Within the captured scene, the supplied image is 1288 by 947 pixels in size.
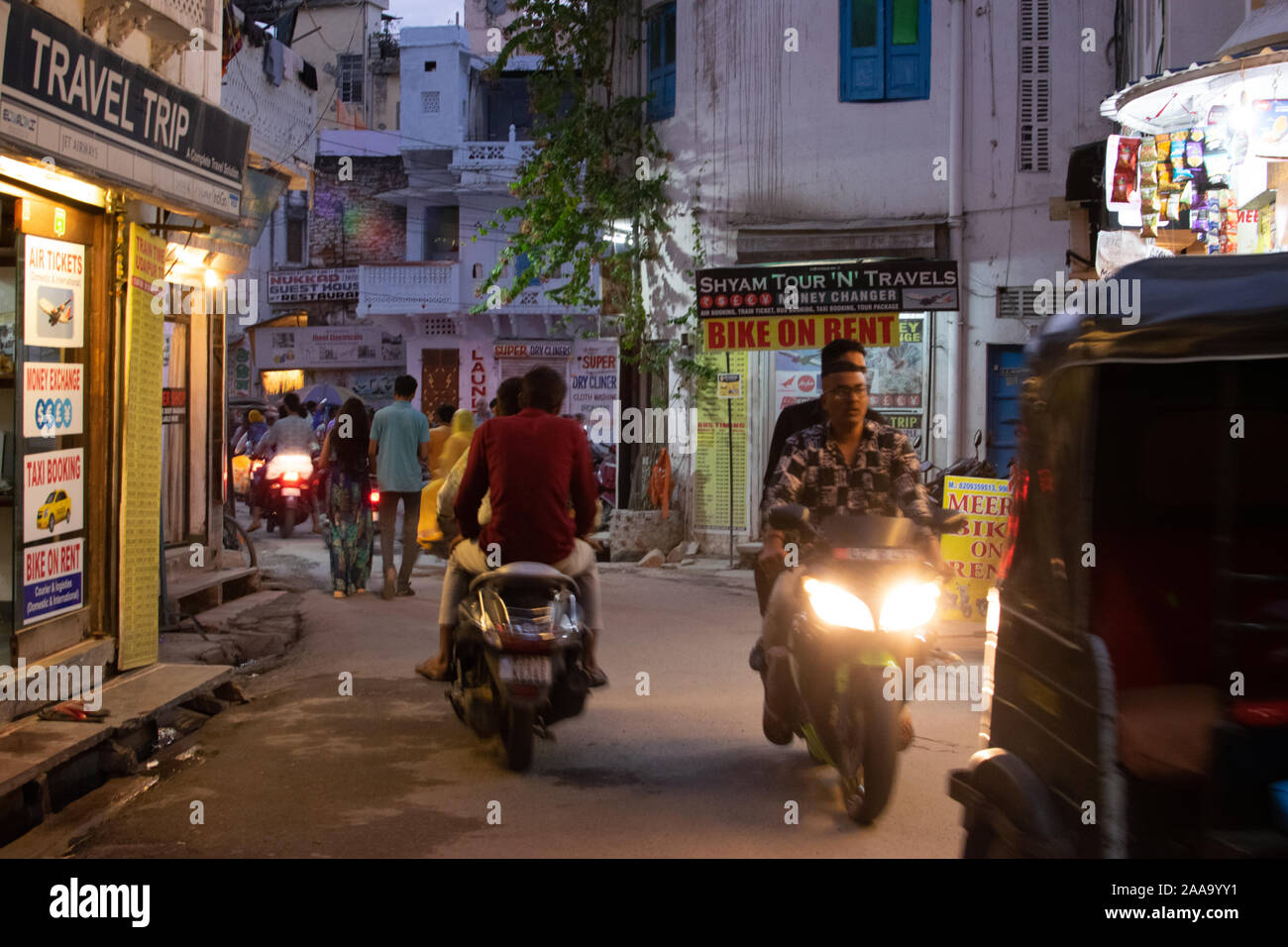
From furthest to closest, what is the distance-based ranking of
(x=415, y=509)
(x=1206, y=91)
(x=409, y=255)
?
(x=409, y=255)
(x=415, y=509)
(x=1206, y=91)

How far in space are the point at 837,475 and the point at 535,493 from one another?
154cm

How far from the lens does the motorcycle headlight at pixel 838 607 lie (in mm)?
5172

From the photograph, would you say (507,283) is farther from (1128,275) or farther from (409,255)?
(1128,275)

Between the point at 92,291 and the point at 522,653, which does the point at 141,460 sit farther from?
the point at 522,653

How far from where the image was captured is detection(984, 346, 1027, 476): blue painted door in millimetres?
15430

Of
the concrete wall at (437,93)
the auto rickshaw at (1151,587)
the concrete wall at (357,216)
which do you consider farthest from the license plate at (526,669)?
the concrete wall at (357,216)

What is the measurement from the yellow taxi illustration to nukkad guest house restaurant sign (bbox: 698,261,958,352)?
9030mm

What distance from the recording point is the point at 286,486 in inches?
701

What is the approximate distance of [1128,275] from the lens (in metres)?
3.38

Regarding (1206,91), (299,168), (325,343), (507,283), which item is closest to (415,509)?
(299,168)

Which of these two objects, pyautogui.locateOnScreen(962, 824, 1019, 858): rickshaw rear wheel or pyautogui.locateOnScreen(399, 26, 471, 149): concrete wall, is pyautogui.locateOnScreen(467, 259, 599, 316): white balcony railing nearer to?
Result: pyautogui.locateOnScreen(399, 26, 471, 149): concrete wall

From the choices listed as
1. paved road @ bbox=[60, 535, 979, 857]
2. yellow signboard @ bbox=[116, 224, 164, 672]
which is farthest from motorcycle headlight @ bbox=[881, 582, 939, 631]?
yellow signboard @ bbox=[116, 224, 164, 672]

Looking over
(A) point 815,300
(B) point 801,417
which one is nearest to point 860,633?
(B) point 801,417

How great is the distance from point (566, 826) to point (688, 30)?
44.9ft
